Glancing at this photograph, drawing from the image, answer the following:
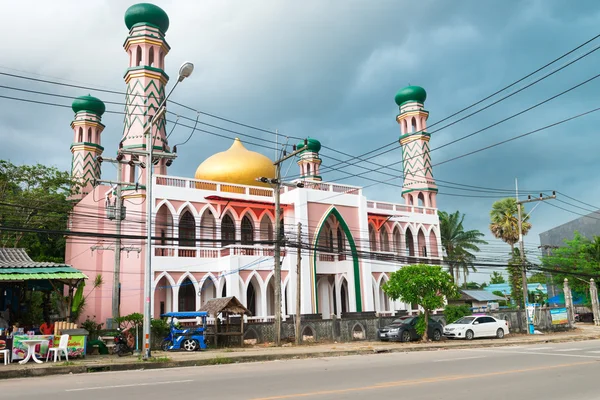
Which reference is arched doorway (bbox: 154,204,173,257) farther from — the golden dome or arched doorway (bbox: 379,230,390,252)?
arched doorway (bbox: 379,230,390,252)

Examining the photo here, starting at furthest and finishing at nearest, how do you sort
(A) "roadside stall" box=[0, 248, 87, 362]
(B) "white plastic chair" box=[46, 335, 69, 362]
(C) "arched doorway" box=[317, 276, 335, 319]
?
(C) "arched doorway" box=[317, 276, 335, 319], (B) "white plastic chair" box=[46, 335, 69, 362], (A) "roadside stall" box=[0, 248, 87, 362]

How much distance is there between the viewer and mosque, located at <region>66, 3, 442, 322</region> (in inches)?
1043

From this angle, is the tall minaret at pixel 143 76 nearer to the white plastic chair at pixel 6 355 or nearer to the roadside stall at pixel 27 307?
the roadside stall at pixel 27 307

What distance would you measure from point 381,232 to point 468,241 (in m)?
16.9

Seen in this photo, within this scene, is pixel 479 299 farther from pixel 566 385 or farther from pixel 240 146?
pixel 566 385

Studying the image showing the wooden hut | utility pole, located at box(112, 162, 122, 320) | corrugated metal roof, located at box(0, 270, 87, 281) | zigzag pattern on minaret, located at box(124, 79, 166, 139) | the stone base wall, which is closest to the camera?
corrugated metal roof, located at box(0, 270, 87, 281)

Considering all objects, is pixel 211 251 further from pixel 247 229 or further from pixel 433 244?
pixel 433 244

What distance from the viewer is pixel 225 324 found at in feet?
76.0

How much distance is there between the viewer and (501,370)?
1166 centimetres

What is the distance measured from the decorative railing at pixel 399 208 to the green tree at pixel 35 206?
18.6m

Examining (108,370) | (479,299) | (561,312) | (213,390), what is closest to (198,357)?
(108,370)

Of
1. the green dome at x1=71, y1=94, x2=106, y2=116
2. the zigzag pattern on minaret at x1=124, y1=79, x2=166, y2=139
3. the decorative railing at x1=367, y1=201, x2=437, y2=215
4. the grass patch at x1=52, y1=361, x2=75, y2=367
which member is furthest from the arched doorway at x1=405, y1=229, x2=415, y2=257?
the grass patch at x1=52, y1=361, x2=75, y2=367

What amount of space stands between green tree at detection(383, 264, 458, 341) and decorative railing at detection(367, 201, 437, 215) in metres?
10.1

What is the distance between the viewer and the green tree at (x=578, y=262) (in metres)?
39.9
